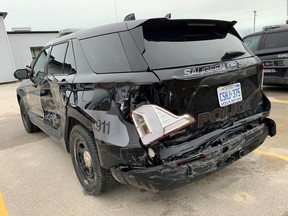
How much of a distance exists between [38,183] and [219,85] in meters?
2.47

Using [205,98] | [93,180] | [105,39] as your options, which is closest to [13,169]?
[93,180]

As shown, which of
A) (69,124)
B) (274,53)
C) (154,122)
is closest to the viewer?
(154,122)

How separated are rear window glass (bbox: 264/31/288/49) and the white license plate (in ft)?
17.2

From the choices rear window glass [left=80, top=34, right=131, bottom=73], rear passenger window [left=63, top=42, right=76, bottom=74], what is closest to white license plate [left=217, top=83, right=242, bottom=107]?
rear window glass [left=80, top=34, right=131, bottom=73]

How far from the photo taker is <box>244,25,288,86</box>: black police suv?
6718 millimetres

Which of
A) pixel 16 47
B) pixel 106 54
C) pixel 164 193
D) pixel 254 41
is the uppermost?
pixel 106 54

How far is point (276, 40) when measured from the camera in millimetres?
7047

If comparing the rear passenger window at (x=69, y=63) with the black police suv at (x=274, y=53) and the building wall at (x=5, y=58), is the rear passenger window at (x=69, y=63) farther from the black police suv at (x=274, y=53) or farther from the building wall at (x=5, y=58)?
the building wall at (x=5, y=58)

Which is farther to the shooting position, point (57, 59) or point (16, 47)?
point (16, 47)

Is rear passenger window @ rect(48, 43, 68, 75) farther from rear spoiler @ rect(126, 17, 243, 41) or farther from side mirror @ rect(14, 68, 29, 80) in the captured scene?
rear spoiler @ rect(126, 17, 243, 41)

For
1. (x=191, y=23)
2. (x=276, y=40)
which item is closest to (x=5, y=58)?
(x=276, y=40)

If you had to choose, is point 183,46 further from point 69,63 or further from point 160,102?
point 69,63

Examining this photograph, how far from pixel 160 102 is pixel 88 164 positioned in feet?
4.14

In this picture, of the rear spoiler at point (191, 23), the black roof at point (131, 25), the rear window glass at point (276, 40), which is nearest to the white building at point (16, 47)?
the rear window glass at point (276, 40)
